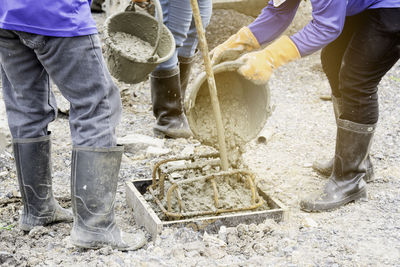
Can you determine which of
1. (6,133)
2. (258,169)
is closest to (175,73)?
(258,169)

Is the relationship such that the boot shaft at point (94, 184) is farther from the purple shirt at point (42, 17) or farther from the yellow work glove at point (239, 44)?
the yellow work glove at point (239, 44)

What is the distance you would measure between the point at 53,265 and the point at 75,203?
0.96 ft

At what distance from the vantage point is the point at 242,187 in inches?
120

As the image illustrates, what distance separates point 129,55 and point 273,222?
1.16 m

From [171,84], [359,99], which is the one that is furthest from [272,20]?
[171,84]

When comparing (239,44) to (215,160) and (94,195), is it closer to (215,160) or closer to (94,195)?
(215,160)

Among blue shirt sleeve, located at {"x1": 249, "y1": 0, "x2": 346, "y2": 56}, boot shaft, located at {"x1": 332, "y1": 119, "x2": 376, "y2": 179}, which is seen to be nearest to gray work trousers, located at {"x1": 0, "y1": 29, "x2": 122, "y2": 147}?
blue shirt sleeve, located at {"x1": 249, "y1": 0, "x2": 346, "y2": 56}

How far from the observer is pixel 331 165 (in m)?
3.62

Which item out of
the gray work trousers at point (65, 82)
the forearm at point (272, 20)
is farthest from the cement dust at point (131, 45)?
the forearm at point (272, 20)

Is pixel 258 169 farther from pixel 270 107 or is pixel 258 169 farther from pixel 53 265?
pixel 53 265

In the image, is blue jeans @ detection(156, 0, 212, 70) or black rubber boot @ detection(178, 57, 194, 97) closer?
blue jeans @ detection(156, 0, 212, 70)

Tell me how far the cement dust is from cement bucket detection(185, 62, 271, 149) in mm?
349

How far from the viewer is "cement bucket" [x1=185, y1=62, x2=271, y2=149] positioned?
3.09 metres

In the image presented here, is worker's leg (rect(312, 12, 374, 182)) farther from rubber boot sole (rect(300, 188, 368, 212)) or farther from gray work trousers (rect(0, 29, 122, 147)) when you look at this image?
gray work trousers (rect(0, 29, 122, 147))
